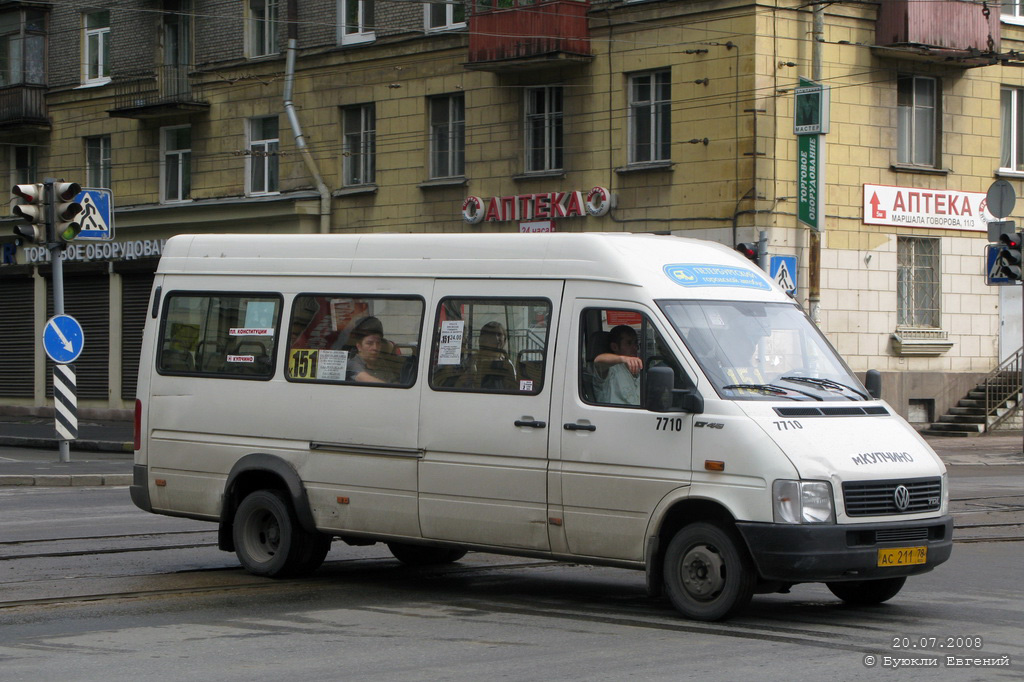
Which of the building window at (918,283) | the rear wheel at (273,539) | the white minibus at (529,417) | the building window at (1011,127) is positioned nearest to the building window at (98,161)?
the building window at (918,283)

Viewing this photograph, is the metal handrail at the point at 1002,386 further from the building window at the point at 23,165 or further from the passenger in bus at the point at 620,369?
the building window at the point at 23,165

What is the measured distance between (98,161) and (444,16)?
448 inches

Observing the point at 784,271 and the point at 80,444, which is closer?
Answer: the point at 784,271

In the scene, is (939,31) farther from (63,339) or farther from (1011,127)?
(63,339)

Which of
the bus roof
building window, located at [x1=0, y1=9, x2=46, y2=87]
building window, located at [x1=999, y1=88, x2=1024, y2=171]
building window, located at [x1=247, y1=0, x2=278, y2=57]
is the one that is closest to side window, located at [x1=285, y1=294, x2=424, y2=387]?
the bus roof

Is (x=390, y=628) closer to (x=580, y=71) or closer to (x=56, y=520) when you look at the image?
Result: (x=56, y=520)

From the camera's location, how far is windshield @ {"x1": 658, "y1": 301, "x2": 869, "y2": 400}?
352 inches

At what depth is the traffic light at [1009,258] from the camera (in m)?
24.1

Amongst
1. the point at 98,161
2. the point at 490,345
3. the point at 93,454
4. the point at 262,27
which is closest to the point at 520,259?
the point at 490,345

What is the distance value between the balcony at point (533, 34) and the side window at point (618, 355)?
18869 millimetres

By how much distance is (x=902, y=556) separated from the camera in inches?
341

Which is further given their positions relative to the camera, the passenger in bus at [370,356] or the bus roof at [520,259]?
the passenger in bus at [370,356]

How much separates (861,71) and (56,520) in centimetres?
1816

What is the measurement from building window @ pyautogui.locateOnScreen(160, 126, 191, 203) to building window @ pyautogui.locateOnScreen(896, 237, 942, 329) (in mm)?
16454
